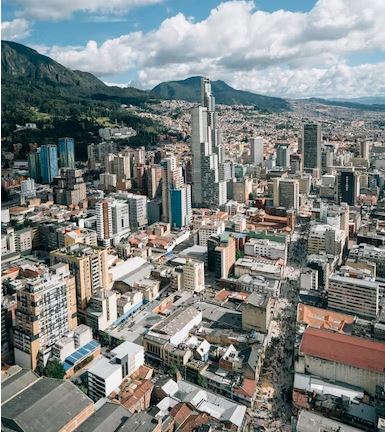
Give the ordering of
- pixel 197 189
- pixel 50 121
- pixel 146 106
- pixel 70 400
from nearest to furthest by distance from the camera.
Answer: pixel 70 400 < pixel 197 189 < pixel 50 121 < pixel 146 106

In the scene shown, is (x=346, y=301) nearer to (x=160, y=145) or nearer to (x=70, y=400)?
(x=70, y=400)

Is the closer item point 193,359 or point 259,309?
point 193,359

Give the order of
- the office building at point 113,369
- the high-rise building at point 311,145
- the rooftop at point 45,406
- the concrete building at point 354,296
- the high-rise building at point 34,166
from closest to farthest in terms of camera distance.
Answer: the rooftop at point 45,406
the office building at point 113,369
the concrete building at point 354,296
the high-rise building at point 34,166
the high-rise building at point 311,145

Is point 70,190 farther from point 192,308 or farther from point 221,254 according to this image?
point 192,308

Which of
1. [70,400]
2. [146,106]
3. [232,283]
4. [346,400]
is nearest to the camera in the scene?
[70,400]

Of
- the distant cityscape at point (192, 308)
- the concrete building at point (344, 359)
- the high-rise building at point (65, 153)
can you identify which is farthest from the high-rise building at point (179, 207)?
the high-rise building at point (65, 153)

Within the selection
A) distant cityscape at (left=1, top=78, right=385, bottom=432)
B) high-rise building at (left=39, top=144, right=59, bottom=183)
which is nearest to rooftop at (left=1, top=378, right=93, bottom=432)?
distant cityscape at (left=1, top=78, right=385, bottom=432)

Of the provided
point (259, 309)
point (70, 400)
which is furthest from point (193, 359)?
point (70, 400)

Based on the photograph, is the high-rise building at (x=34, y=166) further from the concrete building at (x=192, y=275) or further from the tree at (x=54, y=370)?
the tree at (x=54, y=370)
